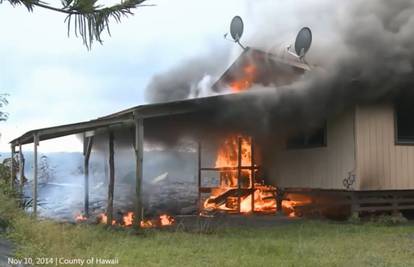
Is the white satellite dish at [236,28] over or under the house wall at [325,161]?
over

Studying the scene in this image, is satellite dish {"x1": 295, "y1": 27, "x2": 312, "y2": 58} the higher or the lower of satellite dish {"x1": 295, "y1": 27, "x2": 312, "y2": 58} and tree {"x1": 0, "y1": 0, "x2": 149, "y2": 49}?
the higher

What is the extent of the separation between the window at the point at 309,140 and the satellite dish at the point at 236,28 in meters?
4.12

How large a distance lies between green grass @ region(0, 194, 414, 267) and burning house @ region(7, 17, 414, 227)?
136 centimetres

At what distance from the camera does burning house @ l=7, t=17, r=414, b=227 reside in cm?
1156

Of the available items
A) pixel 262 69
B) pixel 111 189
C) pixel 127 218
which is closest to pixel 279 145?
pixel 262 69

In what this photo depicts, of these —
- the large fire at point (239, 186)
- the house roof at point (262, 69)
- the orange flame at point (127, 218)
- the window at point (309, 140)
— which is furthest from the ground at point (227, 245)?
→ the house roof at point (262, 69)

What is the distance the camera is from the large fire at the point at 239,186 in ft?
50.0

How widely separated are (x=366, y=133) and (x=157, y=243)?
5927 mm

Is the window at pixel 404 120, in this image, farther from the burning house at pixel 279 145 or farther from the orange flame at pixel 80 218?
the orange flame at pixel 80 218

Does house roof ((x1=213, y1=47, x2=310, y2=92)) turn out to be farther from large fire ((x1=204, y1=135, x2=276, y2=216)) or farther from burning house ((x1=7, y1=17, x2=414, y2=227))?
large fire ((x1=204, y1=135, x2=276, y2=216))

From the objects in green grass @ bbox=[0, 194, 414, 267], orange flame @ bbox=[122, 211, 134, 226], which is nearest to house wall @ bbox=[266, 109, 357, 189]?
green grass @ bbox=[0, 194, 414, 267]

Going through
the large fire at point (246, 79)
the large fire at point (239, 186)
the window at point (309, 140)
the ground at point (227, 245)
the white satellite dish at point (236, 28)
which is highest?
the white satellite dish at point (236, 28)

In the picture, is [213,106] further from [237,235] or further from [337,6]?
[337,6]

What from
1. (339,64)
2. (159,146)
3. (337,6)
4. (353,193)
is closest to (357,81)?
(339,64)
